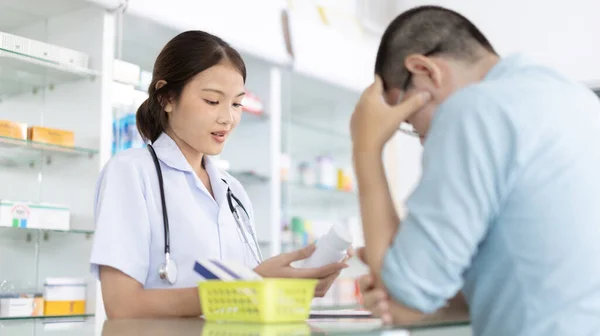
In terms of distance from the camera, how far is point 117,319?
1.76 metres

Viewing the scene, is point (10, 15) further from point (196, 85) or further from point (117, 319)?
point (117, 319)

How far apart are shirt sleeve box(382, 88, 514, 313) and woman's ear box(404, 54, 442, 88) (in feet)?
0.58

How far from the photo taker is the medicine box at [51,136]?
3.43 metres

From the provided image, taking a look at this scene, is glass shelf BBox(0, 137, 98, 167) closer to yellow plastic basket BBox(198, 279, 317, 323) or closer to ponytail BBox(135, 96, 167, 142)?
ponytail BBox(135, 96, 167, 142)

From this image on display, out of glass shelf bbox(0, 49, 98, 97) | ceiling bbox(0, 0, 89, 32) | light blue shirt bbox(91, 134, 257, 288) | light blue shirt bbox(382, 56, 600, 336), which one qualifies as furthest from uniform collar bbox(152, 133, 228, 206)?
ceiling bbox(0, 0, 89, 32)

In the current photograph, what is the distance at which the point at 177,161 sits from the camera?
2055 millimetres

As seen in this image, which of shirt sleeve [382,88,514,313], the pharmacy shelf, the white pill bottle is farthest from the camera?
the pharmacy shelf

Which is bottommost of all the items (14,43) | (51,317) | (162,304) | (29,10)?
(51,317)

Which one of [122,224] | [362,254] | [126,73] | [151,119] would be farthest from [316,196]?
[362,254]

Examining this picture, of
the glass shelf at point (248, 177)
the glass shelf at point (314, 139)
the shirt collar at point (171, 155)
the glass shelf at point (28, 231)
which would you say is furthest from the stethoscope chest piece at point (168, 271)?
the glass shelf at point (314, 139)

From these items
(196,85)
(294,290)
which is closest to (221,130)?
(196,85)

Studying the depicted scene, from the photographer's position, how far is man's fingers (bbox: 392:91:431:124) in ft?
4.44

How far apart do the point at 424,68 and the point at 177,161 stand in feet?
3.07

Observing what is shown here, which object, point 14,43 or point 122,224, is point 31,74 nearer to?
point 14,43
